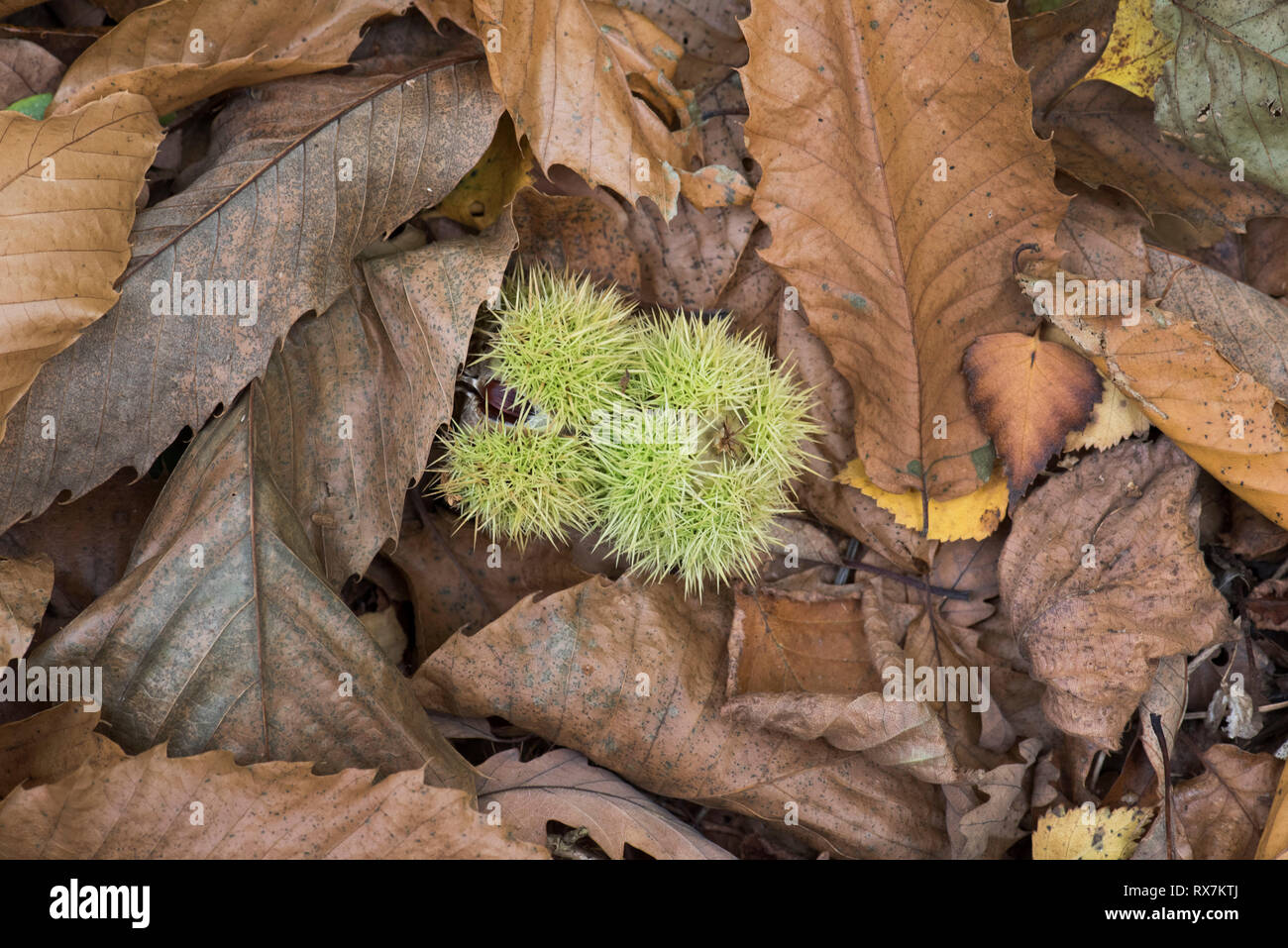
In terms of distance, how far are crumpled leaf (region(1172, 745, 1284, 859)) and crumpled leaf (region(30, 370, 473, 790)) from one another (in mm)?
1448

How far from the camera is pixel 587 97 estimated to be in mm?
1790

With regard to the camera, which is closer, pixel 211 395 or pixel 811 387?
pixel 211 395

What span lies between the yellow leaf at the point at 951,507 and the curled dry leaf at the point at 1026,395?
0.06m

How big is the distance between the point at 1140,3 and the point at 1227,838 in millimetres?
1688

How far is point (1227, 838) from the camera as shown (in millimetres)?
1835

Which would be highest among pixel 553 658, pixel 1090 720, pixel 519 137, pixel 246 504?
pixel 519 137

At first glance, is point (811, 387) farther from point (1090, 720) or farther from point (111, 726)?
point (111, 726)

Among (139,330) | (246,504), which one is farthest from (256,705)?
(139,330)

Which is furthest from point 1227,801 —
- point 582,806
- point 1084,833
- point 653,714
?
point 582,806

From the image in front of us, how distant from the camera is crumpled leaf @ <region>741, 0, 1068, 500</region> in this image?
175 cm

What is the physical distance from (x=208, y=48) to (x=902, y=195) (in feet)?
4.53

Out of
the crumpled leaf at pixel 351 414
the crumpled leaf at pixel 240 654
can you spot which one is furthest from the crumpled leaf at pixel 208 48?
the crumpled leaf at pixel 240 654

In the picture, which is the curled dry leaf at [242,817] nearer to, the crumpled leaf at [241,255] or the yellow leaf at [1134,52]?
the crumpled leaf at [241,255]

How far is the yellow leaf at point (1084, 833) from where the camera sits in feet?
5.90
